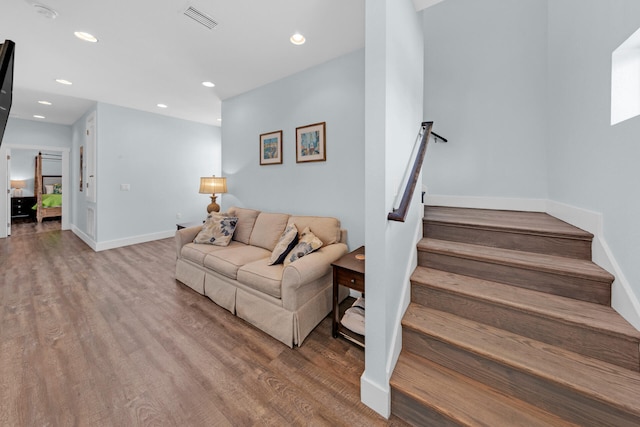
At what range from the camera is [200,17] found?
6.91 ft

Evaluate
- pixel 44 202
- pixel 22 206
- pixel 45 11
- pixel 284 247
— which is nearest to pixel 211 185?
pixel 284 247

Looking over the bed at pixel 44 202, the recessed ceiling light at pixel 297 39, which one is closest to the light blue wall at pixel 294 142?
the recessed ceiling light at pixel 297 39

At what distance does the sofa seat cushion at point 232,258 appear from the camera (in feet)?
7.84

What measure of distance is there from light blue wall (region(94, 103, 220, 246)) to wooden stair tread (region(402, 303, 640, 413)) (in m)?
5.43

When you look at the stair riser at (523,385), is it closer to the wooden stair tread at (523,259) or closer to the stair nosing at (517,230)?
the wooden stair tread at (523,259)

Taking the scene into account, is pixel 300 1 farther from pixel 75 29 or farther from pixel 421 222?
pixel 75 29

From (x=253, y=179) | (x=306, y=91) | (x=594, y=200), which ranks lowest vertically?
(x=594, y=200)

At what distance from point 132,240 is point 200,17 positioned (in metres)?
4.41

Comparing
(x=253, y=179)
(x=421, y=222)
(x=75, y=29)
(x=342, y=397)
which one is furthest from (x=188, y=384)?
(x=75, y=29)

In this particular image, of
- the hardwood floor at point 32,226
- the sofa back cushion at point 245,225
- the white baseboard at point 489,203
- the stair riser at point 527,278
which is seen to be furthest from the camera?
the hardwood floor at point 32,226

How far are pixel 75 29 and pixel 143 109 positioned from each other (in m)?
2.72

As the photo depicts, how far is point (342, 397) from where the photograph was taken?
1474mm

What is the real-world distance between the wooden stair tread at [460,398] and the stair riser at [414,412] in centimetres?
4

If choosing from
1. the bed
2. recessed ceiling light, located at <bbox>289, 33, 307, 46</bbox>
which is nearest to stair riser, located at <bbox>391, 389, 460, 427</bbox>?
recessed ceiling light, located at <bbox>289, 33, 307, 46</bbox>
